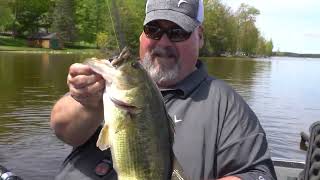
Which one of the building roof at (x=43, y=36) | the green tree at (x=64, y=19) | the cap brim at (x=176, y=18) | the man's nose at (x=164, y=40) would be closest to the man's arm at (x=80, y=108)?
the man's nose at (x=164, y=40)

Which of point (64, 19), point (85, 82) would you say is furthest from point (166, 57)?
point (64, 19)

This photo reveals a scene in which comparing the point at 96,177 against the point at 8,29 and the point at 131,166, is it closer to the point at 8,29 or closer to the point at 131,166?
the point at 131,166

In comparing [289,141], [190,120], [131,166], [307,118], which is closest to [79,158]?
[190,120]

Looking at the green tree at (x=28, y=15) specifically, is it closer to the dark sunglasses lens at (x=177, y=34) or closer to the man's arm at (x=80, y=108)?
the dark sunglasses lens at (x=177, y=34)

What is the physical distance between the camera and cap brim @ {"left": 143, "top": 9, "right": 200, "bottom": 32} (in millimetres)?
3752

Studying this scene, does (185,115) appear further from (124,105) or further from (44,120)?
(44,120)

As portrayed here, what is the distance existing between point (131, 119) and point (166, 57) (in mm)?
1219

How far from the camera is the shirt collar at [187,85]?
12.5ft

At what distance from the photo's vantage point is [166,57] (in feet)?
12.5

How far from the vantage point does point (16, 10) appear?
3474 inches

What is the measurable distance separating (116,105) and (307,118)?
2179 centimetres

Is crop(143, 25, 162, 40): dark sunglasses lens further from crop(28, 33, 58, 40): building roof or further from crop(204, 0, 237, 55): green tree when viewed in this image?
crop(204, 0, 237, 55): green tree

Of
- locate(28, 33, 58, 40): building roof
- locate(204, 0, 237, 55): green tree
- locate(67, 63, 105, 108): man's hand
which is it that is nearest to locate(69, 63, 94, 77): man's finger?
locate(67, 63, 105, 108): man's hand

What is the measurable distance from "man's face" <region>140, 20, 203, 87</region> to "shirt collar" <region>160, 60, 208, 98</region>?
40 mm
